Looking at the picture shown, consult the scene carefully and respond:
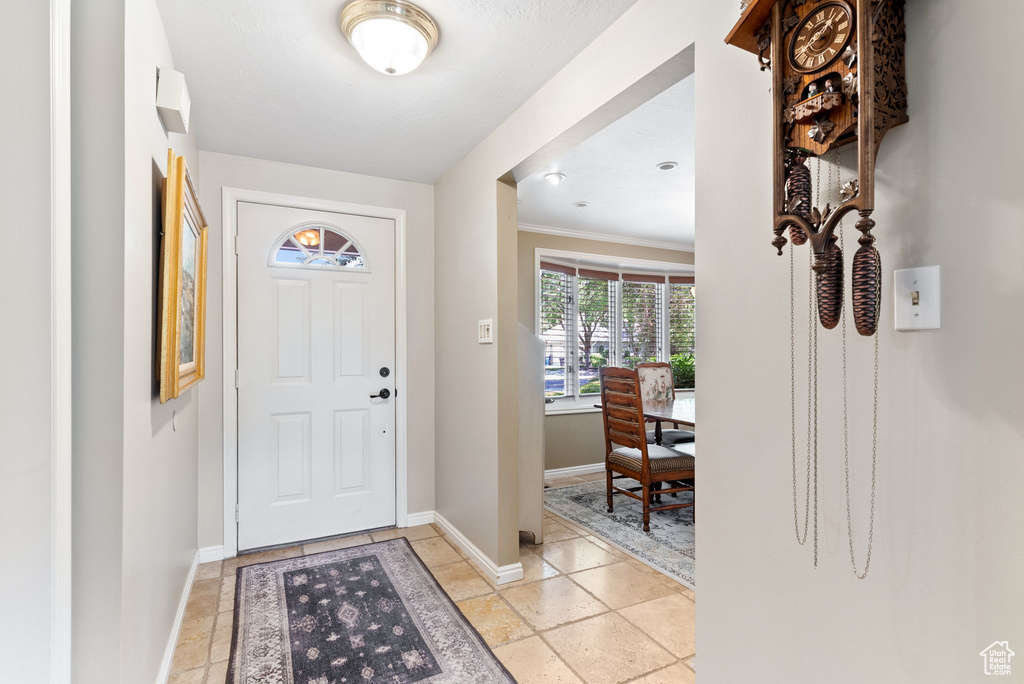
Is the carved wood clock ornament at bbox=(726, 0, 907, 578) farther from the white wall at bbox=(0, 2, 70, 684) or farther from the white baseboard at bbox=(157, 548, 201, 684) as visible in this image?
the white baseboard at bbox=(157, 548, 201, 684)

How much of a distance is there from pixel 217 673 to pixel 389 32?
234 cm

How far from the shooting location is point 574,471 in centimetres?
473

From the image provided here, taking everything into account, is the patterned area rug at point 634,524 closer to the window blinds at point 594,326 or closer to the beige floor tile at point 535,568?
the beige floor tile at point 535,568

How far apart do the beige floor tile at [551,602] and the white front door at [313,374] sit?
48.4 inches

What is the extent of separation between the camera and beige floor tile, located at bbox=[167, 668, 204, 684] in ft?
5.87

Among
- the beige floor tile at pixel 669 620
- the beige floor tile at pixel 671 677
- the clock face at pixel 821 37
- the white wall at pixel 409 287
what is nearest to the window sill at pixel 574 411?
the white wall at pixel 409 287

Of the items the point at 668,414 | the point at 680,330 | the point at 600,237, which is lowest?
the point at 668,414

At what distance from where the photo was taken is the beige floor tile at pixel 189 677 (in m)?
1.79

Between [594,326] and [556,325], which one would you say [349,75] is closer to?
[556,325]

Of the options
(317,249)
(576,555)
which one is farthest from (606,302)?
(317,249)

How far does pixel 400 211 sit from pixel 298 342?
107 centimetres

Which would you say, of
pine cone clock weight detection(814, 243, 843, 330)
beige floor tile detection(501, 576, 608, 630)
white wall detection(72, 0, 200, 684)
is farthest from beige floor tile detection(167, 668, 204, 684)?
pine cone clock weight detection(814, 243, 843, 330)

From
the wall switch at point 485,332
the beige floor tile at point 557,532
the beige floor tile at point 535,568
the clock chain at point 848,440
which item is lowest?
the beige floor tile at point 557,532

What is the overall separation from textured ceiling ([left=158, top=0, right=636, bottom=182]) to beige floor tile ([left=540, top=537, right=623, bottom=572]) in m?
2.34
